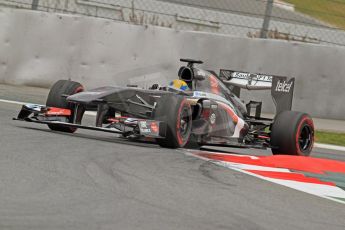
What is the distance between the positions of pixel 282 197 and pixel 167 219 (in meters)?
1.66

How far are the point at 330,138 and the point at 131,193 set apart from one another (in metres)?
8.20

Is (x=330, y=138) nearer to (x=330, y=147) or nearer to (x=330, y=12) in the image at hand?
(x=330, y=147)

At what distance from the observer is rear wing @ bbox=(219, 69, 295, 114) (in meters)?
10.7

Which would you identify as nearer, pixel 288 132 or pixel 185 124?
pixel 185 124

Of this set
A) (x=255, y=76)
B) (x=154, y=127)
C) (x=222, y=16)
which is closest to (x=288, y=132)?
(x=255, y=76)

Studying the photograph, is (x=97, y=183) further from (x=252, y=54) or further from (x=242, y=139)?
(x=252, y=54)

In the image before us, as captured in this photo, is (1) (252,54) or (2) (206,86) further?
(1) (252,54)

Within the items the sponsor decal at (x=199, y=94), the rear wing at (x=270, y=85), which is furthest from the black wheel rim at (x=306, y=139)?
the sponsor decal at (x=199, y=94)

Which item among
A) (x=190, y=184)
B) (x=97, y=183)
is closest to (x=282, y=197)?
(x=190, y=184)

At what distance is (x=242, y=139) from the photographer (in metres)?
10.2

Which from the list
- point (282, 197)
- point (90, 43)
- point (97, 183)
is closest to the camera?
point (97, 183)

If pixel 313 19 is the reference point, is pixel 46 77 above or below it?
below

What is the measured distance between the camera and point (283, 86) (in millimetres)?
10742

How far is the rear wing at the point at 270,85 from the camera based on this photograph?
10.7 metres
